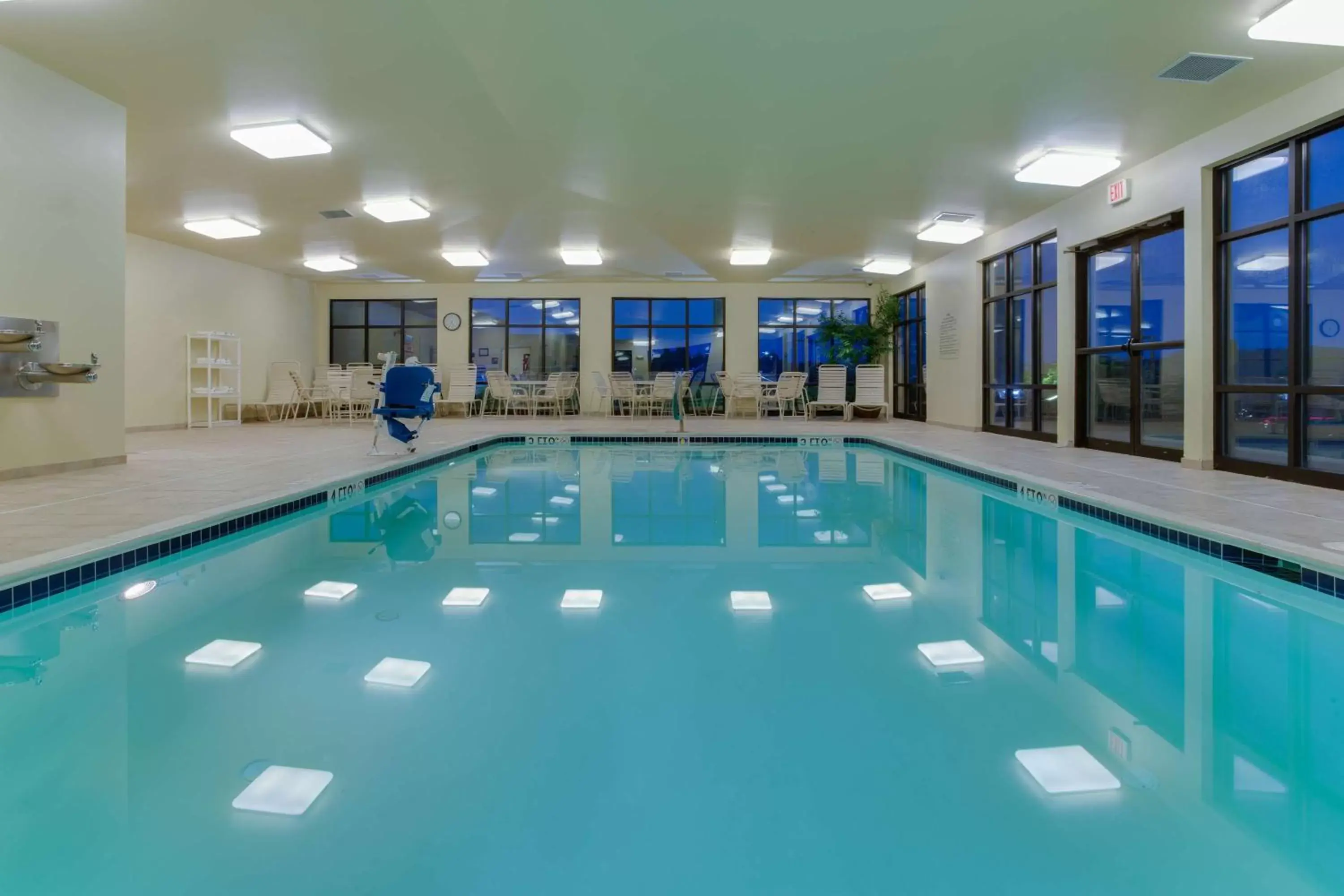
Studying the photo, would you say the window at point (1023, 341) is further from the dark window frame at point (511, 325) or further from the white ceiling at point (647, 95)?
the dark window frame at point (511, 325)

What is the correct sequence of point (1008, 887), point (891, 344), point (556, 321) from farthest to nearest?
point (556, 321)
point (891, 344)
point (1008, 887)

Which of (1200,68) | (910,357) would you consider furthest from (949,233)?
(1200,68)

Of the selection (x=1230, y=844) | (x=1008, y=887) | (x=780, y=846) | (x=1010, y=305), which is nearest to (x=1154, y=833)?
(x=1230, y=844)

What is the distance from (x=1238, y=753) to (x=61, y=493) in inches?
218

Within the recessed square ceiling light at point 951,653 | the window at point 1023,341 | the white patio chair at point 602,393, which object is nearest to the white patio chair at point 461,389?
the white patio chair at point 602,393

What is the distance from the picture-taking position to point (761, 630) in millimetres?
2537

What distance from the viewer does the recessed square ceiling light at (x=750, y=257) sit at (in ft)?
35.4

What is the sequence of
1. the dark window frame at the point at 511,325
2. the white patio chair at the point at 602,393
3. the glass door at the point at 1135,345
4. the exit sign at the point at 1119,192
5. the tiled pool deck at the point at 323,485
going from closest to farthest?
the tiled pool deck at the point at 323,485, the glass door at the point at 1135,345, the exit sign at the point at 1119,192, the white patio chair at the point at 602,393, the dark window frame at the point at 511,325

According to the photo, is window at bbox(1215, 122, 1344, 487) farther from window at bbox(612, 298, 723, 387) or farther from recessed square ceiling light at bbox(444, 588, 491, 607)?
window at bbox(612, 298, 723, 387)

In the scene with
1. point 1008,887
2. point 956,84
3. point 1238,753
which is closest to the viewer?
point 1008,887

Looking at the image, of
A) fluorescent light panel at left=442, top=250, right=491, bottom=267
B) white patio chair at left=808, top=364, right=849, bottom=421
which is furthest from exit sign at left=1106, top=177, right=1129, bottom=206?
fluorescent light panel at left=442, top=250, right=491, bottom=267

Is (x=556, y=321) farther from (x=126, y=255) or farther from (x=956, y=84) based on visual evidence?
(x=956, y=84)

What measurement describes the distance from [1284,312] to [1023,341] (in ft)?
12.1

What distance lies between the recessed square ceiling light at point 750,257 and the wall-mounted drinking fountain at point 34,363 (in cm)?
761
